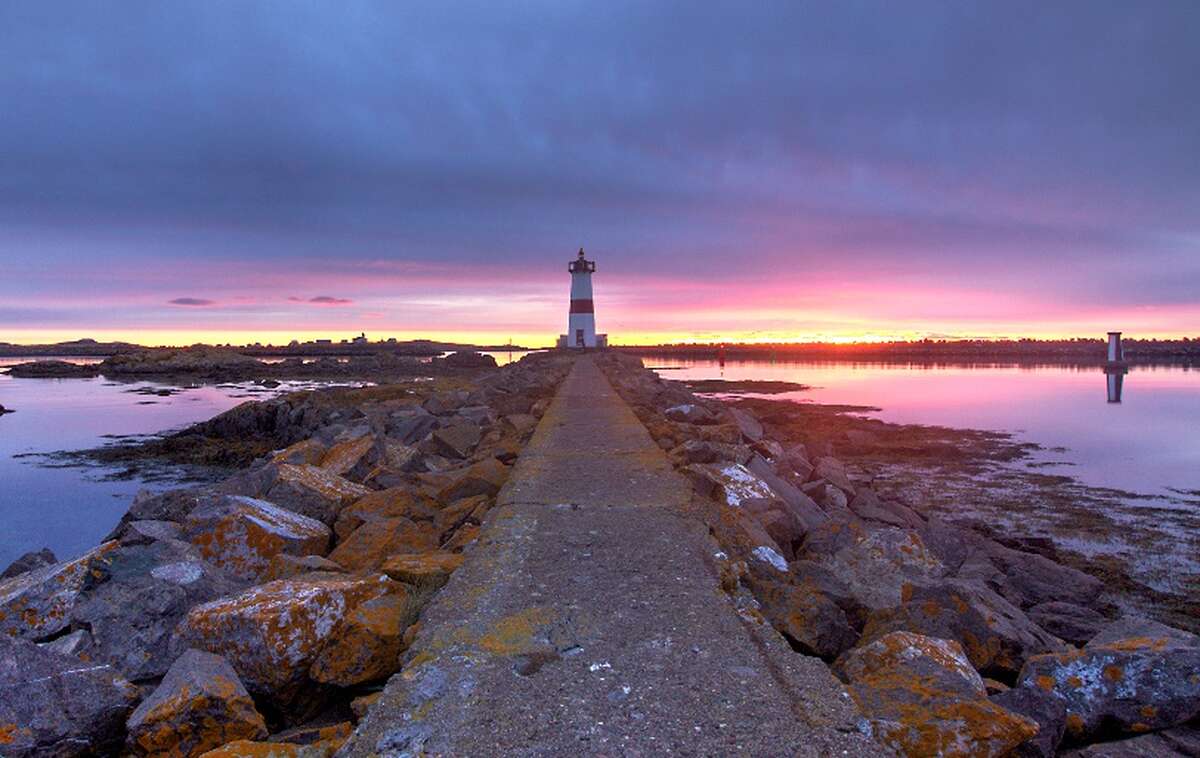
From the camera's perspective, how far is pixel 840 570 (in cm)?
471

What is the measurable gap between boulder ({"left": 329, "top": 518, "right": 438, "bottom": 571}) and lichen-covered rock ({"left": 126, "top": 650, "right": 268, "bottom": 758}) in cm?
167

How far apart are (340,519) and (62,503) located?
27.8 ft

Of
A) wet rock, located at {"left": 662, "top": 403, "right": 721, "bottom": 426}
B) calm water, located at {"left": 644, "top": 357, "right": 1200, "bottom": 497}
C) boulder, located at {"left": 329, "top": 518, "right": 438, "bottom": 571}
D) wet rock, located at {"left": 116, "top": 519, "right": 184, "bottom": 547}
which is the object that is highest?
wet rock, located at {"left": 662, "top": 403, "right": 721, "bottom": 426}

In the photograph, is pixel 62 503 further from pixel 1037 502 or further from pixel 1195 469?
pixel 1195 469

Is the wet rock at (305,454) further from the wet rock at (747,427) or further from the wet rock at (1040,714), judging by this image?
the wet rock at (1040,714)

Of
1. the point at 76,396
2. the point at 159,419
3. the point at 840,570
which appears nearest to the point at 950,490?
the point at 840,570

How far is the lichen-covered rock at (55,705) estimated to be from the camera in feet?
7.97

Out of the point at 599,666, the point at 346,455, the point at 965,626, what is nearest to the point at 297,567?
the point at 599,666

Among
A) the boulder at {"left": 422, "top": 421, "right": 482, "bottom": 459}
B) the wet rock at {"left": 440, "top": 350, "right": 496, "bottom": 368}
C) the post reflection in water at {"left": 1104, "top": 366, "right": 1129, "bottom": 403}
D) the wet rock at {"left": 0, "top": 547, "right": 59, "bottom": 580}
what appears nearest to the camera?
the wet rock at {"left": 0, "top": 547, "right": 59, "bottom": 580}

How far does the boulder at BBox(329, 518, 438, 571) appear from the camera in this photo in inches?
171

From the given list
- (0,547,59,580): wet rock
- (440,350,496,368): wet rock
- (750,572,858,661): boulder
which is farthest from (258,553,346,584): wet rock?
(440,350,496,368): wet rock

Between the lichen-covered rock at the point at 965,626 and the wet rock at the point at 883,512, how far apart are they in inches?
165

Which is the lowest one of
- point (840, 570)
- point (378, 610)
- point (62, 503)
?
point (62, 503)

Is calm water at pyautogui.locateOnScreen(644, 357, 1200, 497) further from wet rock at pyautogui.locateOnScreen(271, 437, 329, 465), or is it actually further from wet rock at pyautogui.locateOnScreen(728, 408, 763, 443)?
wet rock at pyautogui.locateOnScreen(271, 437, 329, 465)
